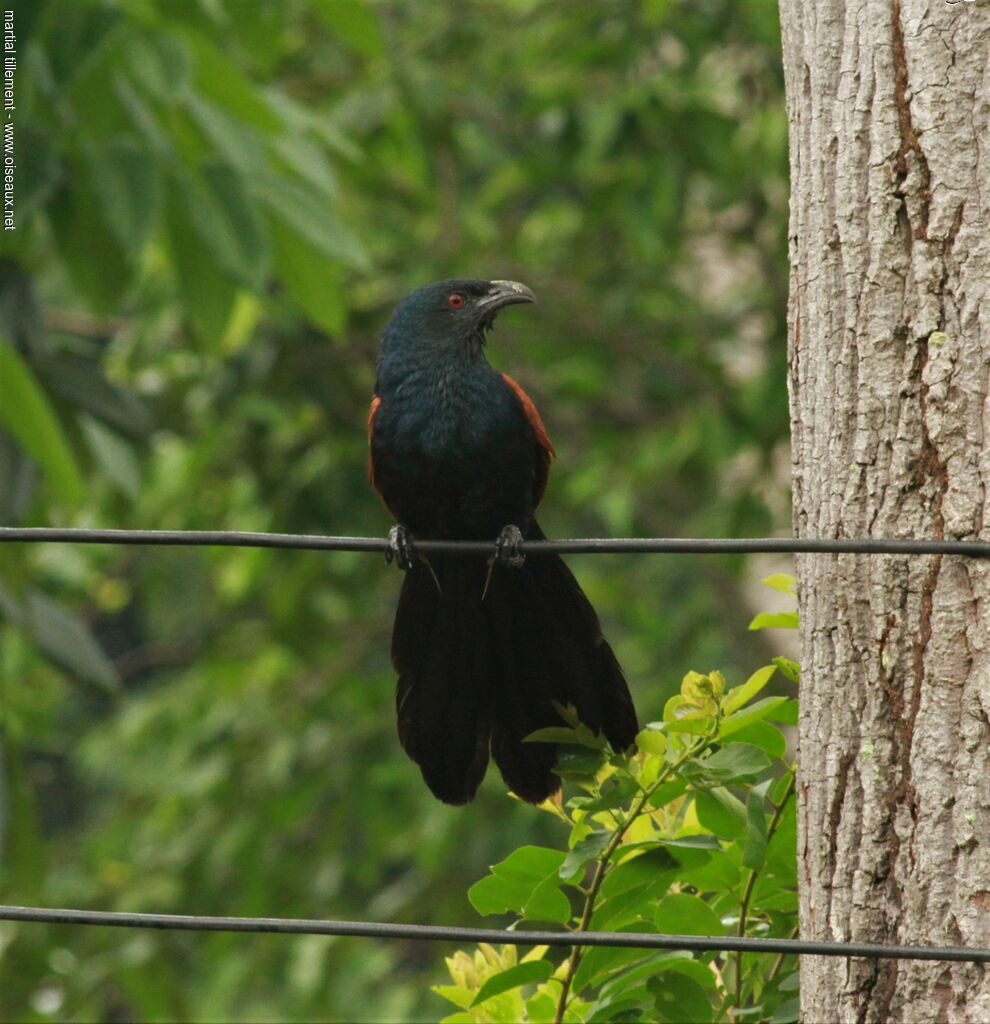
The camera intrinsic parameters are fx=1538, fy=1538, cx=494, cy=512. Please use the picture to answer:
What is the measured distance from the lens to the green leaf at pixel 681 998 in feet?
7.44

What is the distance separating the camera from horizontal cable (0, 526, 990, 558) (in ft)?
6.28

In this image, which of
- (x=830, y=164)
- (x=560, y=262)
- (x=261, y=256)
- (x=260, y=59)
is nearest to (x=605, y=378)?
(x=560, y=262)

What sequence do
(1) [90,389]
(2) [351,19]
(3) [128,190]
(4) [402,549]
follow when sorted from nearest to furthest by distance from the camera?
(4) [402,549]
(3) [128,190]
(1) [90,389]
(2) [351,19]

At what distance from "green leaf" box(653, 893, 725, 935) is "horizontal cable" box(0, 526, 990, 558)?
1.75ft

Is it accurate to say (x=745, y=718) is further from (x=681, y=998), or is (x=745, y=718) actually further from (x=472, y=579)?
(x=472, y=579)

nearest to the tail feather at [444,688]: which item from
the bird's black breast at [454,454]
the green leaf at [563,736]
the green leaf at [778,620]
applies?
the bird's black breast at [454,454]

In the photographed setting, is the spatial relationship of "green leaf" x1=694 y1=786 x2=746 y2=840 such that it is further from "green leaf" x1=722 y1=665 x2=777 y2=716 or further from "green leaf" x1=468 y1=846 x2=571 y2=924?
"green leaf" x1=468 y1=846 x2=571 y2=924

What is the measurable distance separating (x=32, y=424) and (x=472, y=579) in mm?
1024

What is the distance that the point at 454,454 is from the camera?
132 inches

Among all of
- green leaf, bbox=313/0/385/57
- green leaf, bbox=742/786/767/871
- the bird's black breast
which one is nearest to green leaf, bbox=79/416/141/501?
the bird's black breast

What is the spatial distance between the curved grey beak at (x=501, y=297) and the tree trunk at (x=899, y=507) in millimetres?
1665

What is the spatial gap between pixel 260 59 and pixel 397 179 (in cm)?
379

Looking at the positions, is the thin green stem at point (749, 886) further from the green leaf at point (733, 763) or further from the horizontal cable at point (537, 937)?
the horizontal cable at point (537, 937)

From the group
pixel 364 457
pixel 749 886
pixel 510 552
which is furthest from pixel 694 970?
pixel 364 457
